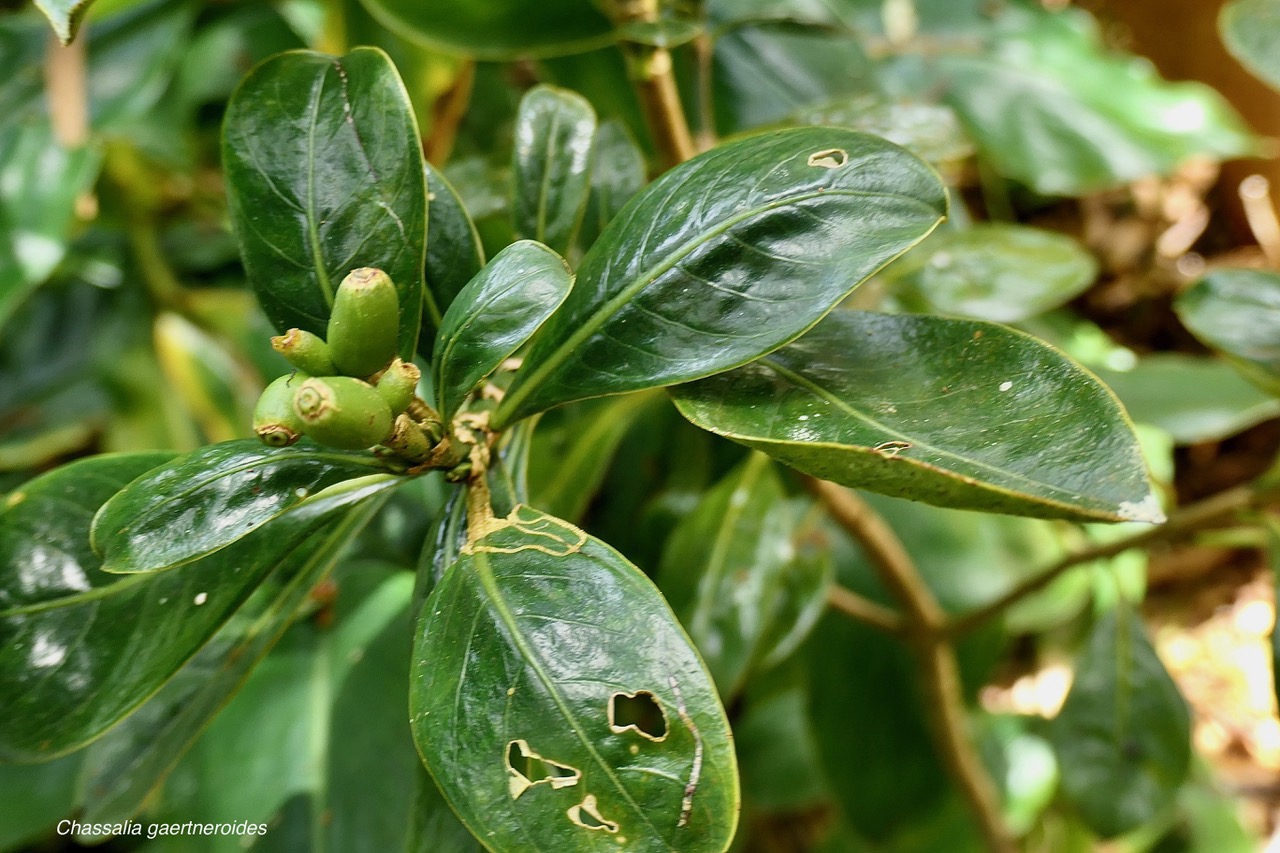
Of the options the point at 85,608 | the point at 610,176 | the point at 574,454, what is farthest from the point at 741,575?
the point at 85,608

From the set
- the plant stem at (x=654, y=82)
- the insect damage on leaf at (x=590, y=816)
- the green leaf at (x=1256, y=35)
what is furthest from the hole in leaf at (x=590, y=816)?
the green leaf at (x=1256, y=35)

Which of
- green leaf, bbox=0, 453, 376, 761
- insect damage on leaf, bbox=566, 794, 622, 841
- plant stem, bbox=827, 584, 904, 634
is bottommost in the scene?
plant stem, bbox=827, 584, 904, 634

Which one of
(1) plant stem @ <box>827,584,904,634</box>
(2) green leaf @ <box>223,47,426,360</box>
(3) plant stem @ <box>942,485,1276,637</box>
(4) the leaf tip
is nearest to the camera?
(4) the leaf tip

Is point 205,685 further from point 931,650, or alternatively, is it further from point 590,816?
point 931,650

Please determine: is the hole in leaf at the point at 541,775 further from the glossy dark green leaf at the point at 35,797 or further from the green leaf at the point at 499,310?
the glossy dark green leaf at the point at 35,797

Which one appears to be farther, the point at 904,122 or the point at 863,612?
the point at 863,612

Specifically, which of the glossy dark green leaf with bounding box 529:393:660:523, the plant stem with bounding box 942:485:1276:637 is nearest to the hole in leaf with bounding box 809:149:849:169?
the glossy dark green leaf with bounding box 529:393:660:523

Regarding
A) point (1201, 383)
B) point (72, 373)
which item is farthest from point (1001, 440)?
point (72, 373)

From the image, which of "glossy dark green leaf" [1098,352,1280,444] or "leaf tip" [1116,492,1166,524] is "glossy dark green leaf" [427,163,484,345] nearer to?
"leaf tip" [1116,492,1166,524]
